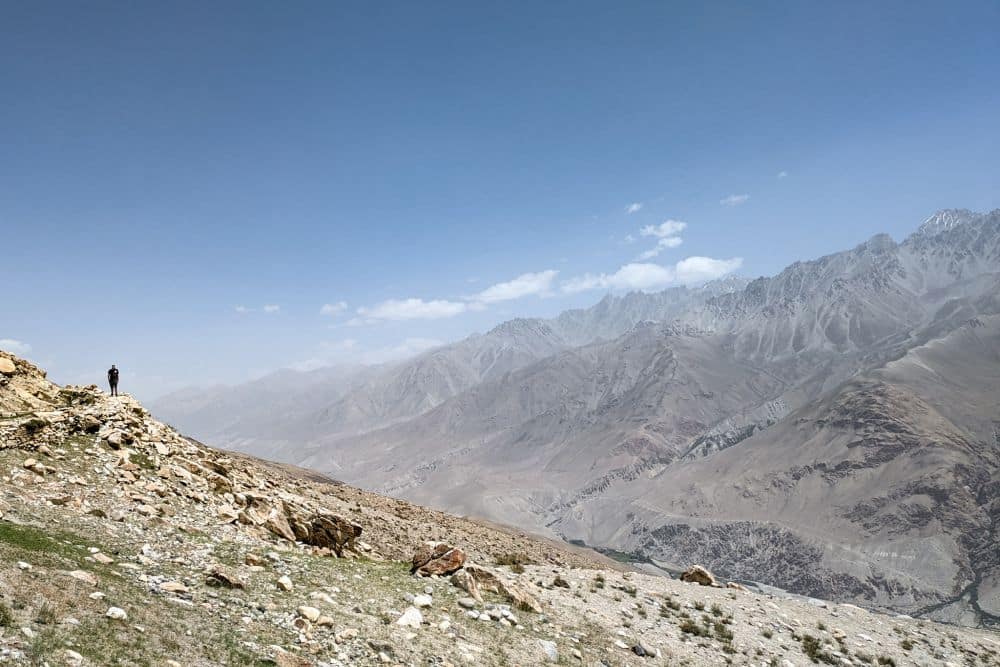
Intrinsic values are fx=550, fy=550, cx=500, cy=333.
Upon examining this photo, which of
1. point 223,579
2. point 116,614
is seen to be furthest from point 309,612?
point 116,614

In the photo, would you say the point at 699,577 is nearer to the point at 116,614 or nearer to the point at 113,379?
the point at 116,614

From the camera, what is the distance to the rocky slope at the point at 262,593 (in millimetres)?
10758

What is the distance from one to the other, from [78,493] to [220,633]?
950cm

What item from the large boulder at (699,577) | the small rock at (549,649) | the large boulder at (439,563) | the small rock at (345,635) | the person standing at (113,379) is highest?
the person standing at (113,379)

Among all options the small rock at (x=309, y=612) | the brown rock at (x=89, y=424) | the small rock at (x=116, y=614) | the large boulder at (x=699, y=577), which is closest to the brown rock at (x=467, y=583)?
the small rock at (x=309, y=612)

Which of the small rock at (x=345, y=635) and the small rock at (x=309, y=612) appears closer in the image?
the small rock at (x=345, y=635)

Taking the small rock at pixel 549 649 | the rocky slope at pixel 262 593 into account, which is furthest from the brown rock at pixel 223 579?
the small rock at pixel 549 649

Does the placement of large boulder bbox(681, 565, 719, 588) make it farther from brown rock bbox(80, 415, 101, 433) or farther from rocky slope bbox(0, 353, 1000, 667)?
brown rock bbox(80, 415, 101, 433)

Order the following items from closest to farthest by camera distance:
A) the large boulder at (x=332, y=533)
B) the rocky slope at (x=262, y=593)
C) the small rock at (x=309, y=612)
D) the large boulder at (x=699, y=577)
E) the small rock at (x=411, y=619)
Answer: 1. the rocky slope at (x=262, y=593)
2. the small rock at (x=309, y=612)
3. the small rock at (x=411, y=619)
4. the large boulder at (x=332, y=533)
5. the large boulder at (x=699, y=577)

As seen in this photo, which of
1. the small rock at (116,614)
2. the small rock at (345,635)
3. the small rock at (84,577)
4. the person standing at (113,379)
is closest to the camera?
the small rock at (116,614)

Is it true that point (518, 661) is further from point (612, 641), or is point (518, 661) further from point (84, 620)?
point (84, 620)

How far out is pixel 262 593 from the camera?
1380 centimetres

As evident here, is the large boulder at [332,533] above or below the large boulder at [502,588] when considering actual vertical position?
above

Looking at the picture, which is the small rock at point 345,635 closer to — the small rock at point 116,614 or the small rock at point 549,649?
the small rock at point 116,614
